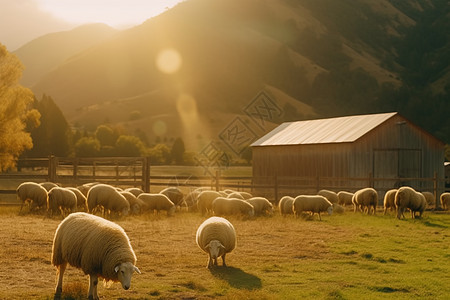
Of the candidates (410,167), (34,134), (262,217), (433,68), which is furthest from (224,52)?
(262,217)

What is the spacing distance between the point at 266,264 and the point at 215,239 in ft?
4.15

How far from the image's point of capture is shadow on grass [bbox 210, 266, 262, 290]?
998 centimetres

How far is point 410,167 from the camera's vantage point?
3550cm

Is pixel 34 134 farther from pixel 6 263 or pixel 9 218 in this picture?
pixel 6 263

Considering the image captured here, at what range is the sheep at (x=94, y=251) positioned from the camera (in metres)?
8.49

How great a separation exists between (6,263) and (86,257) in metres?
3.79

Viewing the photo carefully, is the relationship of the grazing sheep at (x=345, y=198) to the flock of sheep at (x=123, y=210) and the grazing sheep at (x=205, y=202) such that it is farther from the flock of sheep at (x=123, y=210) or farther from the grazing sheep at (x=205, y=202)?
the grazing sheep at (x=205, y=202)

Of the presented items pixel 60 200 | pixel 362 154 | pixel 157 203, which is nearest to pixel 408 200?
pixel 157 203

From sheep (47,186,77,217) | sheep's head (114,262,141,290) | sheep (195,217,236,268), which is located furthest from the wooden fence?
sheep's head (114,262,141,290)

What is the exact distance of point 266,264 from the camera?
473 inches

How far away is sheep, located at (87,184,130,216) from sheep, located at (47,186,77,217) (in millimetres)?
649

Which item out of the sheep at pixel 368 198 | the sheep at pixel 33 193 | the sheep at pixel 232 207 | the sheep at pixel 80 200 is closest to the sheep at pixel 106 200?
the sheep at pixel 80 200

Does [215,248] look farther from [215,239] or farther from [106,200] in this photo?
[106,200]

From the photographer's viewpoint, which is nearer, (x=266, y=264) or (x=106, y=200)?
(x=266, y=264)
